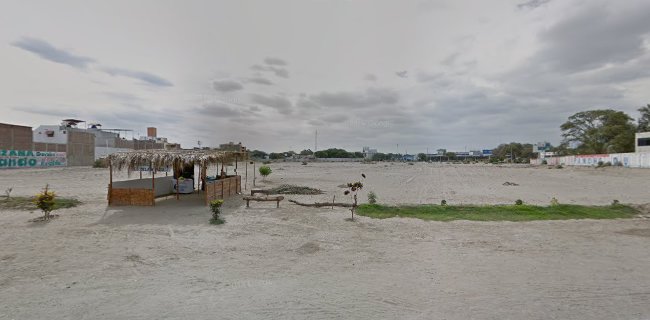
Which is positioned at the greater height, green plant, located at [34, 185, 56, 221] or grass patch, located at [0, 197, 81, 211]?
green plant, located at [34, 185, 56, 221]

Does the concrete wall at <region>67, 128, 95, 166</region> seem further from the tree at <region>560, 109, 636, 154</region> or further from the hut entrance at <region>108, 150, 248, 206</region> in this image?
the tree at <region>560, 109, 636, 154</region>

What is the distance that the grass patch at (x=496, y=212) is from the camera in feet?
39.2

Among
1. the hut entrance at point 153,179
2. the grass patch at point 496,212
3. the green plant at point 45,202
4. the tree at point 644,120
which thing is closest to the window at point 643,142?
the tree at point 644,120

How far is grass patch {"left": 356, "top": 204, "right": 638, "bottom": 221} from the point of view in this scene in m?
12.0

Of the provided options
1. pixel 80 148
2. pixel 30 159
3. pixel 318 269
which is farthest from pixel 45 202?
pixel 80 148

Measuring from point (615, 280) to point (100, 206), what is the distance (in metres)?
16.5

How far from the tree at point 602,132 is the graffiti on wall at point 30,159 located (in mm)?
93401

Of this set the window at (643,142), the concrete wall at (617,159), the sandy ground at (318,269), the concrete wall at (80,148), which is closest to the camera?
the sandy ground at (318,269)

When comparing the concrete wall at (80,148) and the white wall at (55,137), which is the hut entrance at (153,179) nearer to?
the concrete wall at (80,148)

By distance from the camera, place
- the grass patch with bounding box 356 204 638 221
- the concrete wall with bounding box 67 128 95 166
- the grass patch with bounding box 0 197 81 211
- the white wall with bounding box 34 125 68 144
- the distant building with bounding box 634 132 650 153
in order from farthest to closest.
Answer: the concrete wall with bounding box 67 128 95 166
the white wall with bounding box 34 125 68 144
the distant building with bounding box 634 132 650 153
the grass patch with bounding box 0 197 81 211
the grass patch with bounding box 356 204 638 221

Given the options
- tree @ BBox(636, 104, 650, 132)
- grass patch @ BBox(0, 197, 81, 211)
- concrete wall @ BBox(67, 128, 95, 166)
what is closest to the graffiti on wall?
concrete wall @ BBox(67, 128, 95, 166)

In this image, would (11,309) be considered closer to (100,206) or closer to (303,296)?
(303,296)

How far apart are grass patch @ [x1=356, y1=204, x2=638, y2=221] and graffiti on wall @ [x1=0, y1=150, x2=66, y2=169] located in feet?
163

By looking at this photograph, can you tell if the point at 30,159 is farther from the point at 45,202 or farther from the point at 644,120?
the point at 644,120
